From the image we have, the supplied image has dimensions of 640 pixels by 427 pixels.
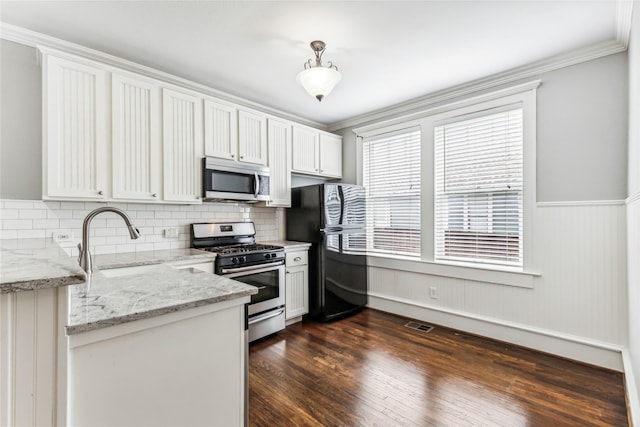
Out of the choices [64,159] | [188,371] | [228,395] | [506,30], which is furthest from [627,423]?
[64,159]

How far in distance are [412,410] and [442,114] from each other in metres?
2.83

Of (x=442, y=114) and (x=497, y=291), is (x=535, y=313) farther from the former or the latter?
(x=442, y=114)

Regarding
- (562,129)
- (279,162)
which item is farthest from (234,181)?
(562,129)

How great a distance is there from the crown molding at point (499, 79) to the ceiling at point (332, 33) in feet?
0.25

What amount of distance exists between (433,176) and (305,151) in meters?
1.55

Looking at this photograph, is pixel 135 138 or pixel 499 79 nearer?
pixel 135 138

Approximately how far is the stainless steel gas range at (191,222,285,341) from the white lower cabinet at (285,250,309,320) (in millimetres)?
140

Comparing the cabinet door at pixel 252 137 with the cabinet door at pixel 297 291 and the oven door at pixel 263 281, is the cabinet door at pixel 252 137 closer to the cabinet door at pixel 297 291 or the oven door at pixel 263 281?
the oven door at pixel 263 281

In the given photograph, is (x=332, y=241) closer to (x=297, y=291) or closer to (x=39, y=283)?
(x=297, y=291)

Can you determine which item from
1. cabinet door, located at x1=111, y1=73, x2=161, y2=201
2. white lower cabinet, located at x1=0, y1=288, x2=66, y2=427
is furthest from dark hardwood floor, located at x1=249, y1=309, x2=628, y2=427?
cabinet door, located at x1=111, y1=73, x2=161, y2=201

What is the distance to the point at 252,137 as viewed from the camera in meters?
3.34

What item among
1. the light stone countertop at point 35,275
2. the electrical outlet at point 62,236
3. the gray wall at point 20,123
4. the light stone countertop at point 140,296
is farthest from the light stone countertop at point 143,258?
the light stone countertop at point 35,275

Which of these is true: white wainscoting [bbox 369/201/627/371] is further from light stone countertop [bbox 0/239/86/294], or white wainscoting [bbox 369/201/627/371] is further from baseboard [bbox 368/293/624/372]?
light stone countertop [bbox 0/239/86/294]

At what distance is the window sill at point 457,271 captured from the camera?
9.40 feet
